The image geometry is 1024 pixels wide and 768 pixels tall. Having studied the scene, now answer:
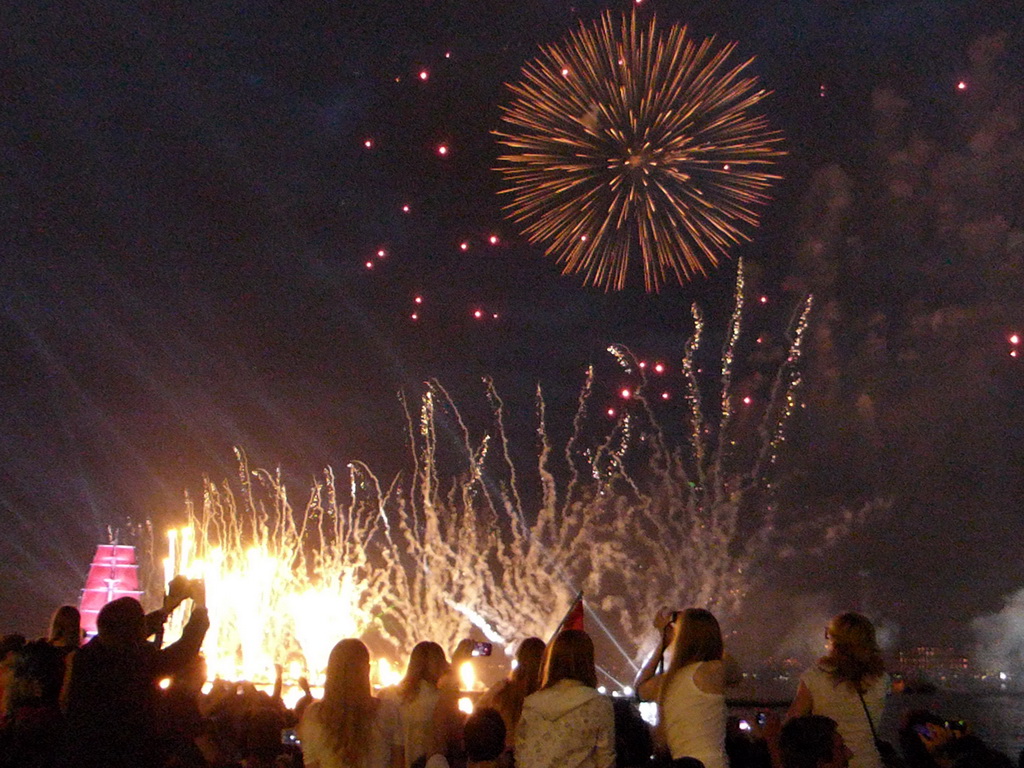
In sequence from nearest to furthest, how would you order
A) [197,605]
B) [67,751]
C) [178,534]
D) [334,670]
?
[67,751]
[334,670]
[197,605]
[178,534]

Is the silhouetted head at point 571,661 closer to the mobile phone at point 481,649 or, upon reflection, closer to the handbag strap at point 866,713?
the handbag strap at point 866,713

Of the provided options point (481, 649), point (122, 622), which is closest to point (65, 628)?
point (122, 622)

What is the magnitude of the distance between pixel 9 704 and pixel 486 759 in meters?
2.59

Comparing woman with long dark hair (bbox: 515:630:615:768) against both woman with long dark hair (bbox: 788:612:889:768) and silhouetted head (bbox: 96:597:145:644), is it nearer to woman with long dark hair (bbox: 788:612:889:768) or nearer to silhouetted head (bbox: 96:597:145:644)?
woman with long dark hair (bbox: 788:612:889:768)

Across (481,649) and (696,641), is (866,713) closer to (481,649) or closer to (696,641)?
(696,641)

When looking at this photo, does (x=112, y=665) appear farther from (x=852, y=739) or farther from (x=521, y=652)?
(x=852, y=739)

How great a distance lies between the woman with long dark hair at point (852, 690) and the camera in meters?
4.96

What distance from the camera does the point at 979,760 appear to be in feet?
16.0

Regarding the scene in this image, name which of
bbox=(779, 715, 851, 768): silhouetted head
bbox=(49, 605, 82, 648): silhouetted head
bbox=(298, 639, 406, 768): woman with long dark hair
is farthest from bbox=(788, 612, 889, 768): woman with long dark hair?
bbox=(49, 605, 82, 648): silhouetted head

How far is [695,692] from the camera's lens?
4.53 meters

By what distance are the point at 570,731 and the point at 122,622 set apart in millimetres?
1960

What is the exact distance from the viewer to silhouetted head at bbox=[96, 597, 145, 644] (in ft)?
14.9

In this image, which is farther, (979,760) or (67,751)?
(979,760)

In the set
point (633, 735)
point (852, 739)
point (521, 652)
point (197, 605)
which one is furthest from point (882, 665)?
point (197, 605)
